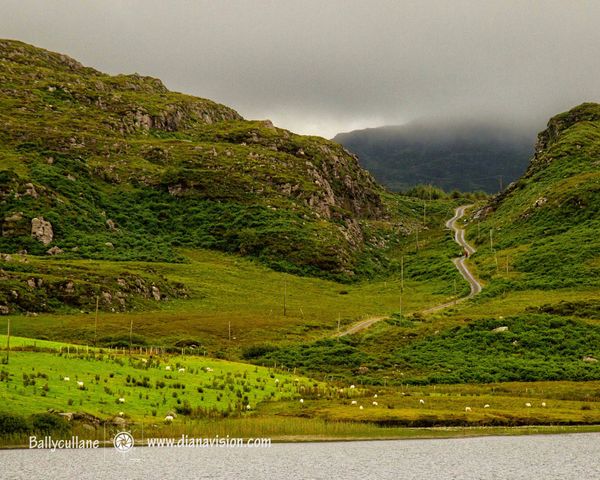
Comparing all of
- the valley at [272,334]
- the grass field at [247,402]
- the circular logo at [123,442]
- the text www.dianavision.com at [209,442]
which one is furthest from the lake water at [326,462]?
the valley at [272,334]

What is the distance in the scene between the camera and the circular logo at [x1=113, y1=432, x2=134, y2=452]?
1592 inches

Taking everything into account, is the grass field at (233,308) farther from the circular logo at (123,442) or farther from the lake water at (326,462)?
the lake water at (326,462)

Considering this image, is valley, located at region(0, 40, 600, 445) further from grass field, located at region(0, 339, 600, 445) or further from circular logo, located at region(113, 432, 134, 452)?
circular logo, located at region(113, 432, 134, 452)

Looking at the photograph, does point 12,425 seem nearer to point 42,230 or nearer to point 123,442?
point 123,442

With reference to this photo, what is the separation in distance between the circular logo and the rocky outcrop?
136 m

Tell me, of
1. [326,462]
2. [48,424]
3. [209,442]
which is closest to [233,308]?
[209,442]

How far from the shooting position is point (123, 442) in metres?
41.1

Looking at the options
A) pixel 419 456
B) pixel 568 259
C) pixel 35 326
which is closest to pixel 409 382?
pixel 419 456

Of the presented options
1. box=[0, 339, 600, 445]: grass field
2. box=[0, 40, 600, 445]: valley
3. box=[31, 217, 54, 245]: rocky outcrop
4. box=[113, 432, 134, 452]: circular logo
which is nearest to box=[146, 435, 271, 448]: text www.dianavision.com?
box=[0, 339, 600, 445]: grass field

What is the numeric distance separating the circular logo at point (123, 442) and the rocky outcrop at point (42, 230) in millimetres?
135893

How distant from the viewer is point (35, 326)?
10356 cm

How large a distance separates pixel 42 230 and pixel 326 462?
14763 centimetres

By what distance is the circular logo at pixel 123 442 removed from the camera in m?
40.4

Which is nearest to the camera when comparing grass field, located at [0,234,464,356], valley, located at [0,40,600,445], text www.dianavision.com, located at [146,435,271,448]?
text www.dianavision.com, located at [146,435,271,448]
